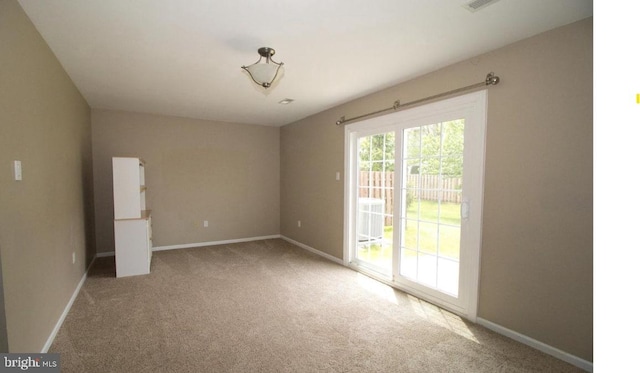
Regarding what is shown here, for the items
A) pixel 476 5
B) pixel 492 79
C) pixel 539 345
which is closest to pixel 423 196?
pixel 492 79

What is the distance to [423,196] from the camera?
10.4 feet

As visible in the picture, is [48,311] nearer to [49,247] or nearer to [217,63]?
[49,247]

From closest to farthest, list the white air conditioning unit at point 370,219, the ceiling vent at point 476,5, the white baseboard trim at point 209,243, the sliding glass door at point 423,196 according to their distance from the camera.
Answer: the ceiling vent at point 476,5
the sliding glass door at point 423,196
the white air conditioning unit at point 370,219
the white baseboard trim at point 209,243

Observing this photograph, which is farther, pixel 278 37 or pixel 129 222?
pixel 129 222

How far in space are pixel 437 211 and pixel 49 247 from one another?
3.49 m

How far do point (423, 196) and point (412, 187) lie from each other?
0.18 m

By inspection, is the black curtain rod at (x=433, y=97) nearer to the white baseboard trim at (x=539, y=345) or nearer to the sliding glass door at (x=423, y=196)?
the sliding glass door at (x=423, y=196)

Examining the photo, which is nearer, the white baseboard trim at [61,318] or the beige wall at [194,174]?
the white baseboard trim at [61,318]

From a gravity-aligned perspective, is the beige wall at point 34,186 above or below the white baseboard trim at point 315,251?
above

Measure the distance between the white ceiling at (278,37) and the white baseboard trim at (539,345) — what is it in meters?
2.34

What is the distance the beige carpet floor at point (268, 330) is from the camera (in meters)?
2.04

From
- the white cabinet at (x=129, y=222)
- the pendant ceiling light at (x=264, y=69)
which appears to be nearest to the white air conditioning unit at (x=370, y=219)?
the pendant ceiling light at (x=264, y=69)

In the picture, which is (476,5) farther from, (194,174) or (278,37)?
(194,174)
